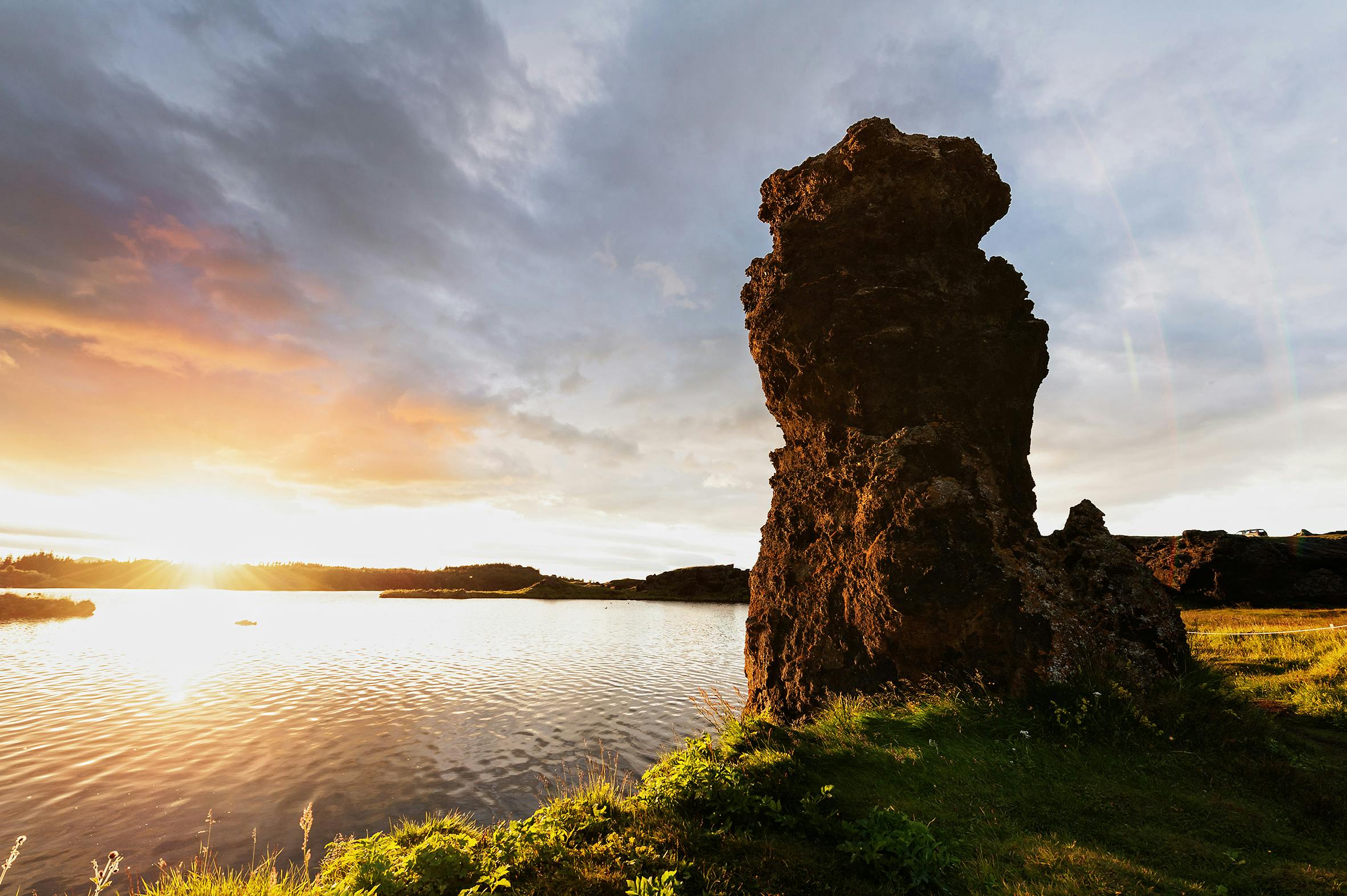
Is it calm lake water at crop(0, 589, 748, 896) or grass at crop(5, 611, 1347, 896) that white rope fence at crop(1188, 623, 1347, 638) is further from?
calm lake water at crop(0, 589, 748, 896)

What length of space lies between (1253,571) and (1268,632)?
1952cm

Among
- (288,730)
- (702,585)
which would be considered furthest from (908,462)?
(702,585)

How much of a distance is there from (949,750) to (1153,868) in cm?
341

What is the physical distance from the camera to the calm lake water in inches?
468

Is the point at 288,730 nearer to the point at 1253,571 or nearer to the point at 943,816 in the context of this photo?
the point at 943,816

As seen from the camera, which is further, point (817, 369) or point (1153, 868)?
point (817, 369)

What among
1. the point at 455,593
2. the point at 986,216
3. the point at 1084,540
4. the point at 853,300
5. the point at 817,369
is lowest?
the point at 455,593

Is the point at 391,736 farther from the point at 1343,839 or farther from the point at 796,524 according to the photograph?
the point at 1343,839

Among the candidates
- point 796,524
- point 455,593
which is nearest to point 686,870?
point 796,524

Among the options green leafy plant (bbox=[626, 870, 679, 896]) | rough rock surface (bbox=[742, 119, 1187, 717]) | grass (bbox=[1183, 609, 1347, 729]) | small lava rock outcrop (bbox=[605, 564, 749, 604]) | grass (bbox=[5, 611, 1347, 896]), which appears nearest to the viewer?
green leafy plant (bbox=[626, 870, 679, 896])

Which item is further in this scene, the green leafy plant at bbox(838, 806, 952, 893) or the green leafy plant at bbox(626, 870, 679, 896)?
the green leafy plant at bbox(838, 806, 952, 893)

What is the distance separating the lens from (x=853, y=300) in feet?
50.8

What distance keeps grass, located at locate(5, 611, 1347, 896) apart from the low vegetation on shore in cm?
7245

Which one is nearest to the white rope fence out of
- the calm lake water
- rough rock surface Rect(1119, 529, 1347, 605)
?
rough rock surface Rect(1119, 529, 1347, 605)
